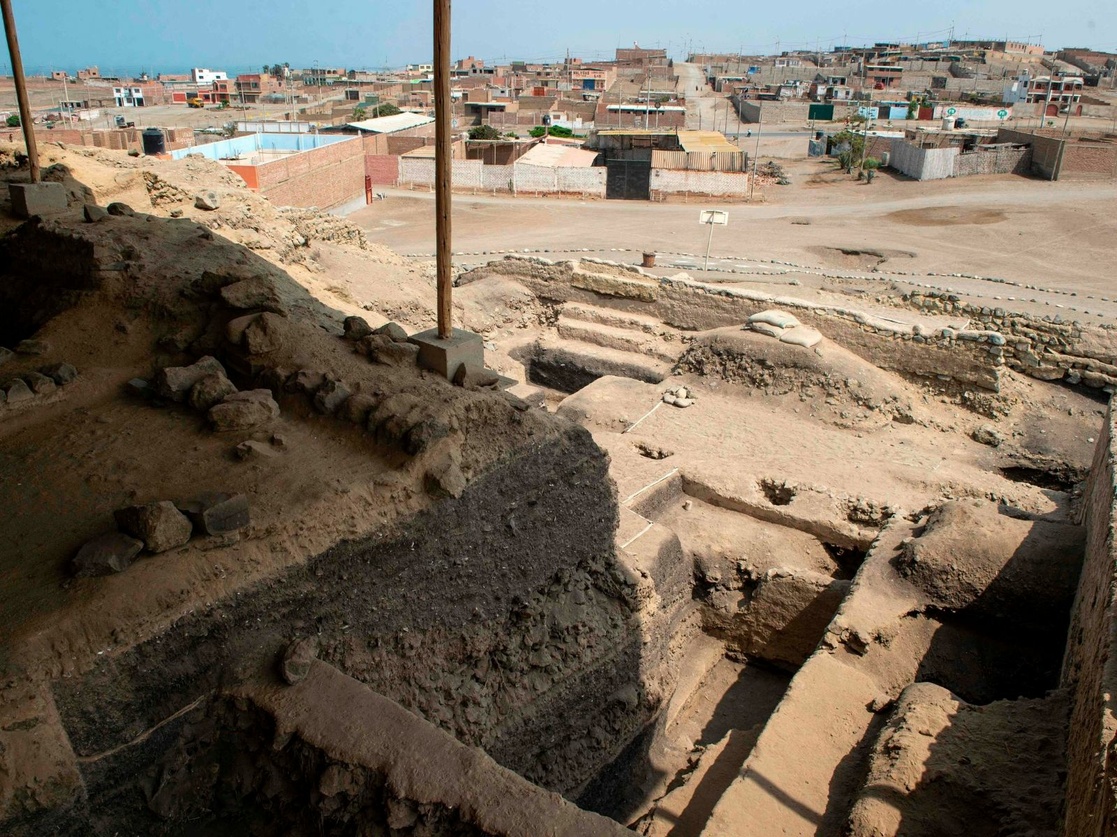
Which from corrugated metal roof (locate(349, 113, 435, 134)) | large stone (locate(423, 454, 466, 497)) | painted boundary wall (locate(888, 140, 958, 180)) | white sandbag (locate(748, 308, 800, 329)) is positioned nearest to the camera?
large stone (locate(423, 454, 466, 497))

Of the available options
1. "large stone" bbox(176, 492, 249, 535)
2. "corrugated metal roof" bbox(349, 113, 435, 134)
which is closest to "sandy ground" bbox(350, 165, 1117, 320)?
"corrugated metal roof" bbox(349, 113, 435, 134)

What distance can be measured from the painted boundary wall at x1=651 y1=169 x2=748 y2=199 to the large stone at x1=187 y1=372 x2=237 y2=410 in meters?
22.9

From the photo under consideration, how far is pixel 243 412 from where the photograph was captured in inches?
184

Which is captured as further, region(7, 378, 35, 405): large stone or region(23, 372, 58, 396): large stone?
region(23, 372, 58, 396): large stone

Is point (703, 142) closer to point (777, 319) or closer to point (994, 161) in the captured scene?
point (994, 161)

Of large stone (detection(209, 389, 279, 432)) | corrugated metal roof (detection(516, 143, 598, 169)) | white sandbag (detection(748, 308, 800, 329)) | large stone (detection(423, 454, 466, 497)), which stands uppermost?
large stone (detection(209, 389, 279, 432))

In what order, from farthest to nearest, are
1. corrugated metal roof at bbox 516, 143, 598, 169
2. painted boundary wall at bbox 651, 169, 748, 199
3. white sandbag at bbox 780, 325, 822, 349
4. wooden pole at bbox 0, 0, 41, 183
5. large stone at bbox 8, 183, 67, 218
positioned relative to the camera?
corrugated metal roof at bbox 516, 143, 598, 169 < painted boundary wall at bbox 651, 169, 748, 199 < white sandbag at bbox 780, 325, 822, 349 < large stone at bbox 8, 183, 67, 218 < wooden pole at bbox 0, 0, 41, 183

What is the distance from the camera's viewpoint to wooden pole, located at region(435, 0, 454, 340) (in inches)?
183

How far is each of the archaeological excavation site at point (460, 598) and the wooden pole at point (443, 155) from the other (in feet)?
1.25

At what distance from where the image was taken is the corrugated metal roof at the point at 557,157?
27.4 meters

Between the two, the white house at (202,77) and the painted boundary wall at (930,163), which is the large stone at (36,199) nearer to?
the painted boundary wall at (930,163)

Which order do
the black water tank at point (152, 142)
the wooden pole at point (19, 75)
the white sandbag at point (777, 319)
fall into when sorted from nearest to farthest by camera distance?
the wooden pole at point (19, 75) → the white sandbag at point (777, 319) → the black water tank at point (152, 142)

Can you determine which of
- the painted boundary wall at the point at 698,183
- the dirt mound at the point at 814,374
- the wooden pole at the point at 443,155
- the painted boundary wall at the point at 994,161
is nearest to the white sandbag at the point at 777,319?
the dirt mound at the point at 814,374

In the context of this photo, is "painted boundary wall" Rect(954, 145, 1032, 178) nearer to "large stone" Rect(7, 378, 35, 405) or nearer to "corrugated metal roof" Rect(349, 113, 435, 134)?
"corrugated metal roof" Rect(349, 113, 435, 134)
